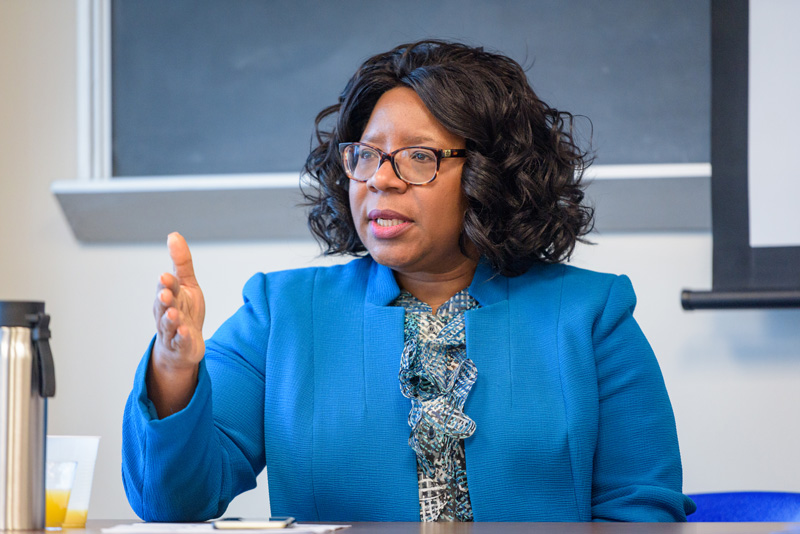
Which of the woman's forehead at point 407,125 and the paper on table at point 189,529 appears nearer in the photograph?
the paper on table at point 189,529

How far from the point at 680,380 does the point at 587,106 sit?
73 centimetres

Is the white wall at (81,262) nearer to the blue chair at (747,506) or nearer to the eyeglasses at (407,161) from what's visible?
the blue chair at (747,506)

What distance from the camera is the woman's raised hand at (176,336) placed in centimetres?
108

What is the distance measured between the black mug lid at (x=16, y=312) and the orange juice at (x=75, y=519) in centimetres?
25

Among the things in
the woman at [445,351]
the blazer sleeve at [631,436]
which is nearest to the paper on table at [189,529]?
the woman at [445,351]

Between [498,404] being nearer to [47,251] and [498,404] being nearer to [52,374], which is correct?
[52,374]

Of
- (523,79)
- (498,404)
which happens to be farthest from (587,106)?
(498,404)

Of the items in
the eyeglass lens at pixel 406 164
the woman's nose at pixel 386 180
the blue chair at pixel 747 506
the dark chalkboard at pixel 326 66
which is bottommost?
the blue chair at pixel 747 506

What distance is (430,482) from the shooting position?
141 centimetres

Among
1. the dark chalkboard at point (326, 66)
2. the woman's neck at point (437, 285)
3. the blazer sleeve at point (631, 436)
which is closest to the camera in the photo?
the blazer sleeve at point (631, 436)

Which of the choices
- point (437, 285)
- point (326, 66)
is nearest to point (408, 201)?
point (437, 285)

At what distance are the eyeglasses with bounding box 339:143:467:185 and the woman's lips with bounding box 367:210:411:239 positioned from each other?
0.06m

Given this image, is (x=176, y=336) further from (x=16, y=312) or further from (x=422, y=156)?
(x=422, y=156)

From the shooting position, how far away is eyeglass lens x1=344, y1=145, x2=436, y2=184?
150 centimetres
